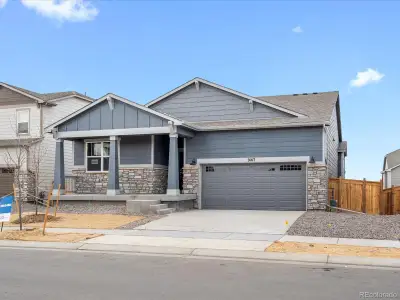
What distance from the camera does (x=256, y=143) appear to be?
19.9 m

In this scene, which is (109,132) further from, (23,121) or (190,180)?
(23,121)

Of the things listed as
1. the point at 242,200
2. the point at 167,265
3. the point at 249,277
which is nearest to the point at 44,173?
the point at 242,200

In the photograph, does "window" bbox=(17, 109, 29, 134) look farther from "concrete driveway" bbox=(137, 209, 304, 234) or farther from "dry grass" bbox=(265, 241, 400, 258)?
"dry grass" bbox=(265, 241, 400, 258)

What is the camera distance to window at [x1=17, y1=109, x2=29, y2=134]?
83.6 feet

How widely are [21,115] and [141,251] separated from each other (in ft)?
60.1

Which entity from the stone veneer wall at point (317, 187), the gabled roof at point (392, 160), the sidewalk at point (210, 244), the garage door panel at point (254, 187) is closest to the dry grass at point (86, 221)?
the sidewalk at point (210, 244)

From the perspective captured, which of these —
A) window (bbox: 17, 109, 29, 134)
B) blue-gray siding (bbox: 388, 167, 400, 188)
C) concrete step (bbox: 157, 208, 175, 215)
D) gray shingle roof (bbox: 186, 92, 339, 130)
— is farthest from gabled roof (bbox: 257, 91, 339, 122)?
blue-gray siding (bbox: 388, 167, 400, 188)

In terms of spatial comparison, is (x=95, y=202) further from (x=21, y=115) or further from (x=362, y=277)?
(x=362, y=277)

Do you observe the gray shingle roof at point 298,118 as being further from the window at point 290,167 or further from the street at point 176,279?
the street at point 176,279

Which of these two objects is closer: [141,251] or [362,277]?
[362,277]

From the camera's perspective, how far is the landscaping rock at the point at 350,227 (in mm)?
12117

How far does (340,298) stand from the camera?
6121mm

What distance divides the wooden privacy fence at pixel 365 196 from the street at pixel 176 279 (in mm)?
11804

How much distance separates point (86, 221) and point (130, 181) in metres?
5.66
